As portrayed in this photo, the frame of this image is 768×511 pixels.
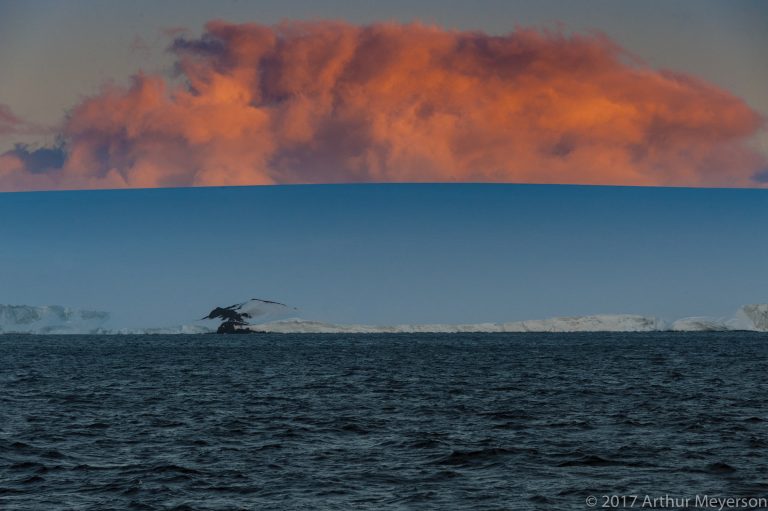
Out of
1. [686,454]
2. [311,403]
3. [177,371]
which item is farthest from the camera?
[177,371]

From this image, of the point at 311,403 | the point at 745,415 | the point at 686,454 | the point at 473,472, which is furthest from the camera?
the point at 311,403

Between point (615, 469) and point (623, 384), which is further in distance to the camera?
point (623, 384)

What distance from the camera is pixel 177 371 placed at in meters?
90.9

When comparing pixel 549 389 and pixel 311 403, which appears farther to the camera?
pixel 549 389

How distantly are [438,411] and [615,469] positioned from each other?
18197 mm

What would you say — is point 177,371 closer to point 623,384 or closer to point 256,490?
point 623,384

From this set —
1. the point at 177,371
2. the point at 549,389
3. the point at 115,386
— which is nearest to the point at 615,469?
the point at 549,389

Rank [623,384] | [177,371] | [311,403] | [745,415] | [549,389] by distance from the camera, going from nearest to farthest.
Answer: [745,415] < [311,403] < [549,389] < [623,384] < [177,371]

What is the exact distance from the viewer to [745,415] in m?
45.3

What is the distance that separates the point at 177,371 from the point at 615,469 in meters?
67.8

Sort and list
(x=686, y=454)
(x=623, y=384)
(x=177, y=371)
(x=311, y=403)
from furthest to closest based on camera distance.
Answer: (x=177, y=371) → (x=623, y=384) → (x=311, y=403) → (x=686, y=454)

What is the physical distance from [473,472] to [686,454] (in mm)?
8604

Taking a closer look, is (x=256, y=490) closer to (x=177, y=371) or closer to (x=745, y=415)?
(x=745, y=415)

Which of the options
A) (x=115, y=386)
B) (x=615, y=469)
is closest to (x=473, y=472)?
(x=615, y=469)
